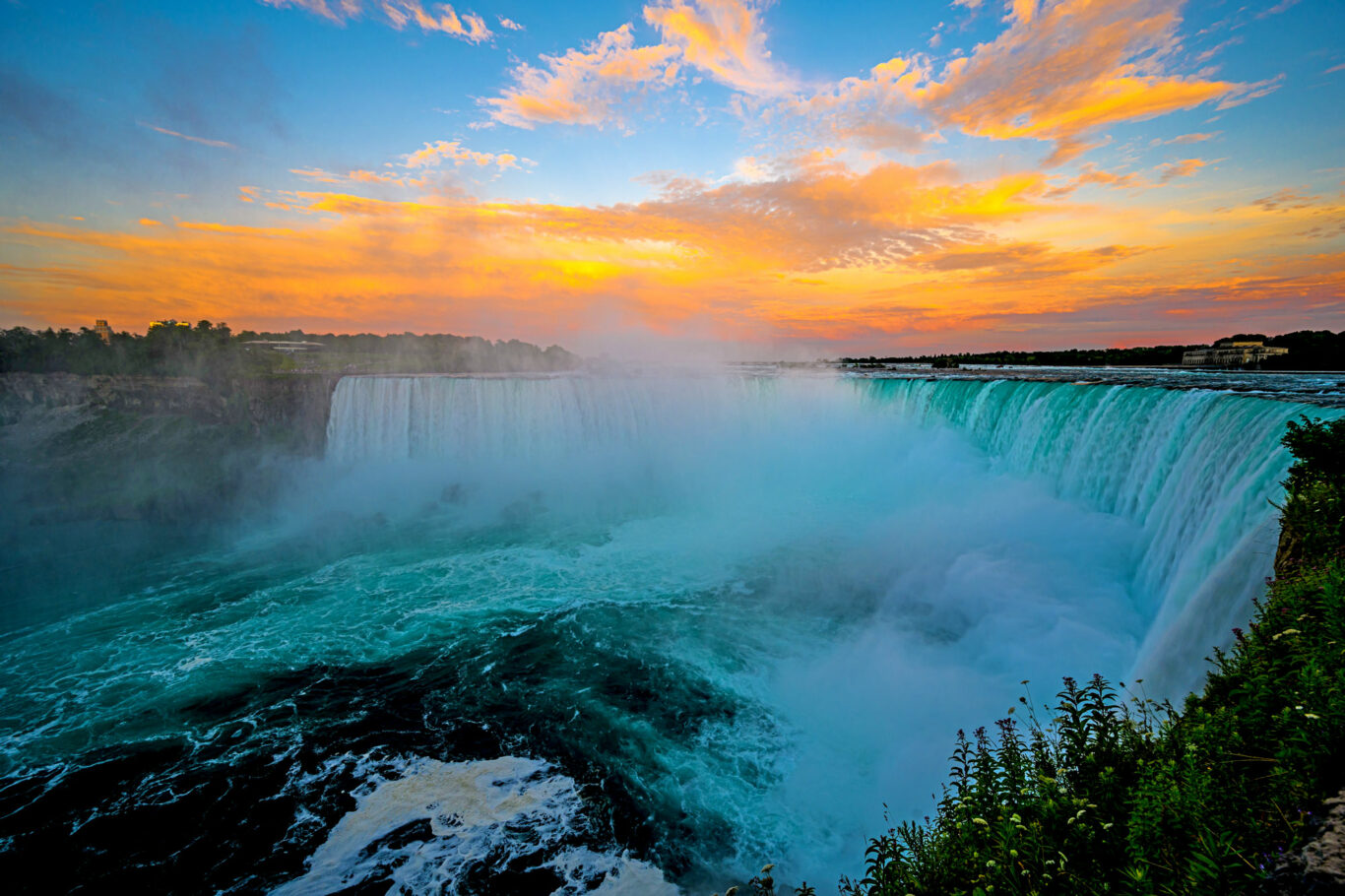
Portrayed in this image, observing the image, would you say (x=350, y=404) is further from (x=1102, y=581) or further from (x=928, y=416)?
(x=1102, y=581)

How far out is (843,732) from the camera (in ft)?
27.0

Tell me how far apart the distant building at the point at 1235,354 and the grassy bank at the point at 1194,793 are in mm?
24518

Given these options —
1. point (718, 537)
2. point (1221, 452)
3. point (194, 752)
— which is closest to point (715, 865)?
point (194, 752)

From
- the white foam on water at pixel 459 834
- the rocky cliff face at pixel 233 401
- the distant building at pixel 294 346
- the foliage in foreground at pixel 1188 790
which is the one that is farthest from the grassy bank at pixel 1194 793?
the distant building at pixel 294 346

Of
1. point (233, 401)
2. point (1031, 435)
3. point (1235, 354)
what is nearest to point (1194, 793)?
point (1031, 435)

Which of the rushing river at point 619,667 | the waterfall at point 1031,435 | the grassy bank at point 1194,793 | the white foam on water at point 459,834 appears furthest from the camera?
the waterfall at point 1031,435

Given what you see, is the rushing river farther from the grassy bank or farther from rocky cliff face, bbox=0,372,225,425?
rocky cliff face, bbox=0,372,225,425

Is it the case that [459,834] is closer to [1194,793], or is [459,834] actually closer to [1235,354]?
[1194,793]

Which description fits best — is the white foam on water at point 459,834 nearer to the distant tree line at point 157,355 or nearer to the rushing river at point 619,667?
the rushing river at point 619,667

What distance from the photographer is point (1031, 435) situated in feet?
55.0

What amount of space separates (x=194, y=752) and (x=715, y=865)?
27.2ft

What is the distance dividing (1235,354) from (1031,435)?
14.5 m

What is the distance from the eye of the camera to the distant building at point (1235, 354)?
68.2 feet

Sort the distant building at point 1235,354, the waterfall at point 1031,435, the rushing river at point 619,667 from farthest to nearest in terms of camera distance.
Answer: the distant building at point 1235,354
the waterfall at point 1031,435
the rushing river at point 619,667
